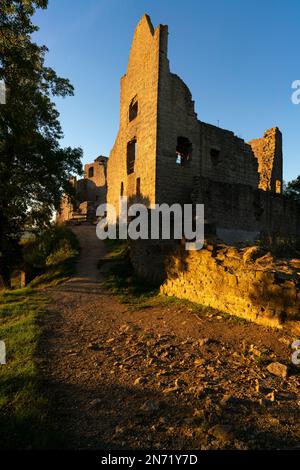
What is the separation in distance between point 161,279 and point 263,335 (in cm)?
563

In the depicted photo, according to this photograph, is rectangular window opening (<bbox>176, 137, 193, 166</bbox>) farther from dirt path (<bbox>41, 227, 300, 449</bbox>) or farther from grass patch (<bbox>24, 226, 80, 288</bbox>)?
dirt path (<bbox>41, 227, 300, 449</bbox>)

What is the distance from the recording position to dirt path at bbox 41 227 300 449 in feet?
9.45

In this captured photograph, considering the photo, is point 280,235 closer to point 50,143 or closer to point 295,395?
point 50,143

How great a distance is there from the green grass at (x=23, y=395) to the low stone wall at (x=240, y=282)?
13.8ft

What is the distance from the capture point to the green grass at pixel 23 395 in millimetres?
2760

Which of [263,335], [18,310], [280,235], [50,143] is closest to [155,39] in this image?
[50,143]

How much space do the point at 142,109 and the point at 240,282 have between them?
13.6 metres

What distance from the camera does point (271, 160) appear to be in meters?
23.2

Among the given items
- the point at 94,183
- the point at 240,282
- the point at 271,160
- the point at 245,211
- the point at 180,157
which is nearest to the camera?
the point at 240,282

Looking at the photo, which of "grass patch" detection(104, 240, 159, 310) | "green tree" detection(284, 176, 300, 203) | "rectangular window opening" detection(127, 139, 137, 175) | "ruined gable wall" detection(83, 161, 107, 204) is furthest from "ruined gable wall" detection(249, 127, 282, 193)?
"ruined gable wall" detection(83, 161, 107, 204)

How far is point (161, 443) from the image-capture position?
2.77 metres

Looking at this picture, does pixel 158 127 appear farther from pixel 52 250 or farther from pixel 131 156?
pixel 52 250

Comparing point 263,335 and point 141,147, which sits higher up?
point 141,147

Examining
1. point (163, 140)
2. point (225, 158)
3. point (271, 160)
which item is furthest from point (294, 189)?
point (163, 140)
